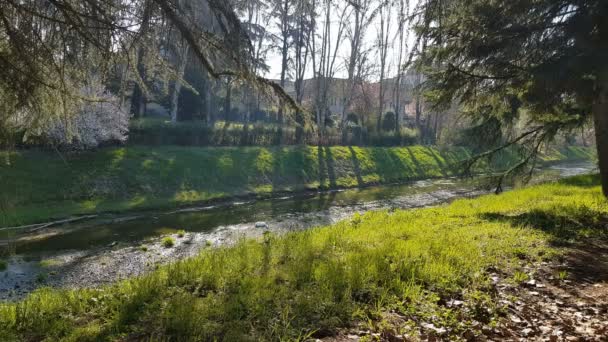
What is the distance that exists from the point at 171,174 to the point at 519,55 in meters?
14.9

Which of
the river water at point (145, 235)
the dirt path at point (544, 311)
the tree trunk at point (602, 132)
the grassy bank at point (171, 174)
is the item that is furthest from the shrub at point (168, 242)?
the tree trunk at point (602, 132)

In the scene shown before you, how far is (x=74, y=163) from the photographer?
1590 cm

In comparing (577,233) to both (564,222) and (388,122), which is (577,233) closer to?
(564,222)

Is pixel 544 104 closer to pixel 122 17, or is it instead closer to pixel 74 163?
pixel 122 17

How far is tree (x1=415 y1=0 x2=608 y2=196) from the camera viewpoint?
6.61 meters

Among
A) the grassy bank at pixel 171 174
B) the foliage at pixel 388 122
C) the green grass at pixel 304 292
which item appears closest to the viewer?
the green grass at pixel 304 292

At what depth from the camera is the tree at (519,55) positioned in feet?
21.7

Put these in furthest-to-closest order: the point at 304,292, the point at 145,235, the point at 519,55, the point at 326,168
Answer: the point at 326,168
the point at 145,235
the point at 519,55
the point at 304,292

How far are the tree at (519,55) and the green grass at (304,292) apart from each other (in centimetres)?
285

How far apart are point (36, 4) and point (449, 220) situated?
7873 mm

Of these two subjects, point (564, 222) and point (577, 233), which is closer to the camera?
point (577, 233)

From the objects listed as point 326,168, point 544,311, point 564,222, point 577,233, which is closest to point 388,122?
point 326,168

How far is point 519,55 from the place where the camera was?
25.2 feet

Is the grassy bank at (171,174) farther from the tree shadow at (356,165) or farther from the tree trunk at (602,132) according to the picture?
the tree trunk at (602,132)
